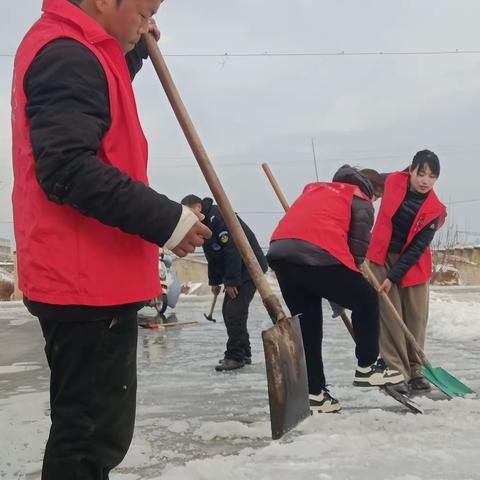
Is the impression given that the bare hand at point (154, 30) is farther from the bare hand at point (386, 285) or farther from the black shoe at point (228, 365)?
the black shoe at point (228, 365)

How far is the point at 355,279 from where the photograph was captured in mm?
3617

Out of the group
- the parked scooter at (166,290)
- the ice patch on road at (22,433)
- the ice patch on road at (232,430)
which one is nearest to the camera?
the ice patch on road at (22,433)

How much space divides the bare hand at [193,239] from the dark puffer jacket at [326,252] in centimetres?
192

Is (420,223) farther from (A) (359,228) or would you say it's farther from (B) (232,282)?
(B) (232,282)

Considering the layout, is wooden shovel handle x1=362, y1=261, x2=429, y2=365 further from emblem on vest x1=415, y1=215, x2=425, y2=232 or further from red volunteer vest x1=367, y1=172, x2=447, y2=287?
emblem on vest x1=415, y1=215, x2=425, y2=232

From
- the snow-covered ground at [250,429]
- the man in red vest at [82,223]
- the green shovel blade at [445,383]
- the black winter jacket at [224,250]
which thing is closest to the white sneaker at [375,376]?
the snow-covered ground at [250,429]

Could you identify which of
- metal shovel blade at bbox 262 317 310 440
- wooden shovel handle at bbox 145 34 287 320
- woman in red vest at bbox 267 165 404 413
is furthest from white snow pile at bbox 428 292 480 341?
wooden shovel handle at bbox 145 34 287 320

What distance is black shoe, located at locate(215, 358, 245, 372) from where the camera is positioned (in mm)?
5242

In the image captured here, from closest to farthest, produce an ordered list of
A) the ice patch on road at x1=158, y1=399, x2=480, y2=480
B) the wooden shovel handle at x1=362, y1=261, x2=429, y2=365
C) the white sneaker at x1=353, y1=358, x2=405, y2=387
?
1. the ice patch on road at x1=158, y1=399, x2=480, y2=480
2. the white sneaker at x1=353, y1=358, x2=405, y2=387
3. the wooden shovel handle at x1=362, y1=261, x2=429, y2=365

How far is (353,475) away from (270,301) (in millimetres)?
858

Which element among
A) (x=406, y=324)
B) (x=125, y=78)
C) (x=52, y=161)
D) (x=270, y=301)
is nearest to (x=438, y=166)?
(x=406, y=324)

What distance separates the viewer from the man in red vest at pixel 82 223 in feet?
5.17

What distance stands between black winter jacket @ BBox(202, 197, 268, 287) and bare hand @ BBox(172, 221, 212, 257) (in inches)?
138

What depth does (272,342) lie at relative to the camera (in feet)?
7.45
